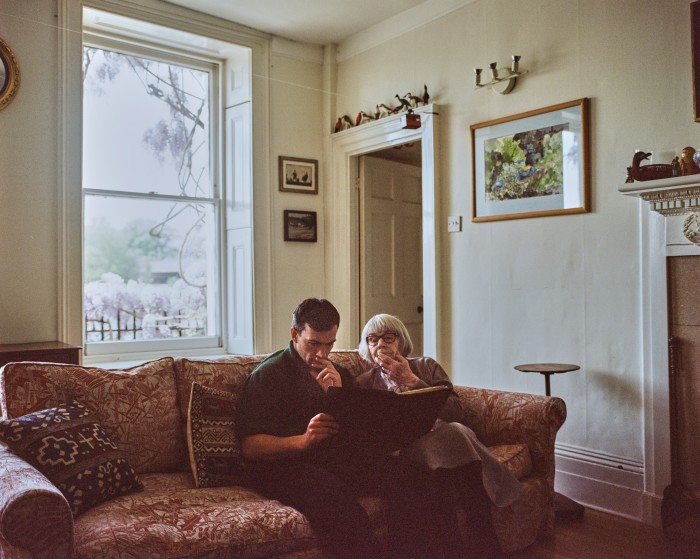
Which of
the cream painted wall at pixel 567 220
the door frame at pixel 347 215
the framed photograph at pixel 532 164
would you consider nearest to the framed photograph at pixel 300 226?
the door frame at pixel 347 215

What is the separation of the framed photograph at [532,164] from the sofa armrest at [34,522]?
113 inches

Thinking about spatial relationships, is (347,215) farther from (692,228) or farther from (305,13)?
(692,228)

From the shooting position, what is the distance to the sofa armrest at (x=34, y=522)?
165 centimetres

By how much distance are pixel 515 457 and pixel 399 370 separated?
59cm

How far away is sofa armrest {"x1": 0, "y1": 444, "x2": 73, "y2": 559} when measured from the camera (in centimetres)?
165

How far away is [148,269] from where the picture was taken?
4637 mm

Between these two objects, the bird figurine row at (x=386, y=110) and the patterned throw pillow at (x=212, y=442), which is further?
the bird figurine row at (x=386, y=110)

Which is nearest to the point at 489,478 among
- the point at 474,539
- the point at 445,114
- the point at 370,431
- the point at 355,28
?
the point at 474,539

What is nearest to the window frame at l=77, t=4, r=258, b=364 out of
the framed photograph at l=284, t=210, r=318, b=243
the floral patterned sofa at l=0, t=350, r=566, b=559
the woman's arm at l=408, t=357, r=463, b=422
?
the framed photograph at l=284, t=210, r=318, b=243

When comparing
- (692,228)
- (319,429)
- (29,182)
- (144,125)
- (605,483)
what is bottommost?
(605,483)

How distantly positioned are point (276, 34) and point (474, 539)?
3959 millimetres

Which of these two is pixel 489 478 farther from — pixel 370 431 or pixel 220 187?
pixel 220 187

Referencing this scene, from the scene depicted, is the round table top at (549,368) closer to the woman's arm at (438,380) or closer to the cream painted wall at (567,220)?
the cream painted wall at (567,220)

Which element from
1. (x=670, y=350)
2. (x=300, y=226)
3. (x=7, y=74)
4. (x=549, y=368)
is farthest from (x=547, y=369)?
(x=7, y=74)
